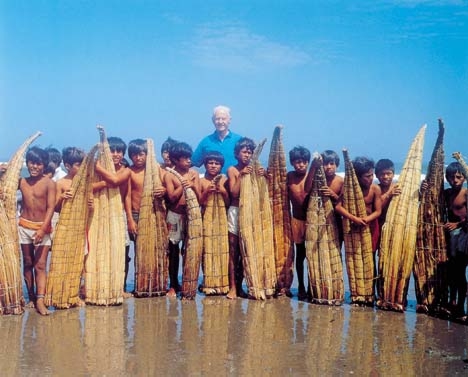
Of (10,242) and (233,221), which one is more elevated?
(233,221)

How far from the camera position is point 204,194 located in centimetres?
646

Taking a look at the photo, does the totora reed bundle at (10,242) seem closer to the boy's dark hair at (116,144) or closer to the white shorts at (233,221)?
the boy's dark hair at (116,144)

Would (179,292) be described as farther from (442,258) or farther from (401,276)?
(442,258)

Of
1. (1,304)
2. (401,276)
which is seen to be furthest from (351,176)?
(1,304)

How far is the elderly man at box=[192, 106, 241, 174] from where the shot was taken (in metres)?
7.17

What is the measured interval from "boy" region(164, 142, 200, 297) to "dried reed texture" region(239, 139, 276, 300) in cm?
56

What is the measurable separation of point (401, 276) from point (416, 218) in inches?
23.8

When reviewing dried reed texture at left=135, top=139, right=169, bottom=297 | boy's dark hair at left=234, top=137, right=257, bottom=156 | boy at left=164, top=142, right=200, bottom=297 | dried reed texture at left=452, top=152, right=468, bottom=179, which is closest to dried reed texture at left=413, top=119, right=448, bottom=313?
dried reed texture at left=452, top=152, right=468, bottom=179

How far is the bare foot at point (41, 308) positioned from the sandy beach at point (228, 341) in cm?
6

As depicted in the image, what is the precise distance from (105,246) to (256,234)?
1.58 m

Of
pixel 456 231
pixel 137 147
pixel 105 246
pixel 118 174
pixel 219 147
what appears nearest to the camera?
pixel 456 231

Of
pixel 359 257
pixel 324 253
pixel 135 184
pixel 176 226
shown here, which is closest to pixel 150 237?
pixel 176 226

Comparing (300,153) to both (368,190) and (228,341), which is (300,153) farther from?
(228,341)

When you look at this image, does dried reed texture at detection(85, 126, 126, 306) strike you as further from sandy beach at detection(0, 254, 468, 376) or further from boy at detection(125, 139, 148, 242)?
boy at detection(125, 139, 148, 242)
